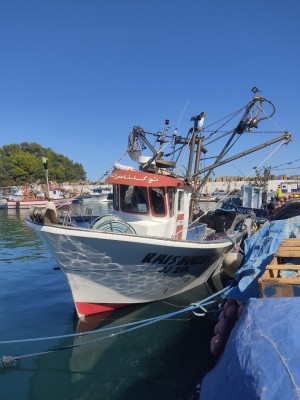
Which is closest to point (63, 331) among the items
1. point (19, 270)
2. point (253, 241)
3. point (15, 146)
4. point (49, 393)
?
point (49, 393)

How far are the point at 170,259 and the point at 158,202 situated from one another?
1.78 m

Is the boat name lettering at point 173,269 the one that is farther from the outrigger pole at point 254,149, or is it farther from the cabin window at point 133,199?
the outrigger pole at point 254,149

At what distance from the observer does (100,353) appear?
5234mm

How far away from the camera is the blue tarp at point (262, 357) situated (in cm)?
189

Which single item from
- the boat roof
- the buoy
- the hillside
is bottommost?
the buoy

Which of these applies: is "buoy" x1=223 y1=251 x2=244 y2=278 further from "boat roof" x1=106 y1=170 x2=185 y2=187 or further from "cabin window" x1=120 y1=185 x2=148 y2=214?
"boat roof" x1=106 y1=170 x2=185 y2=187

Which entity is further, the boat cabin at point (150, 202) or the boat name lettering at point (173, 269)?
the boat cabin at point (150, 202)

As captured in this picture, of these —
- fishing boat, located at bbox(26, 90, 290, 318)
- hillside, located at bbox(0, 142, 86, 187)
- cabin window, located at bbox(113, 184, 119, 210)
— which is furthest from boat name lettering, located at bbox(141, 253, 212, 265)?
hillside, located at bbox(0, 142, 86, 187)

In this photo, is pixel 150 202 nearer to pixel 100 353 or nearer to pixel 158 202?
pixel 158 202

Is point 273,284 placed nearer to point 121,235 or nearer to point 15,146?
point 121,235

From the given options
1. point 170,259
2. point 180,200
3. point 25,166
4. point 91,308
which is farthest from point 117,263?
point 25,166

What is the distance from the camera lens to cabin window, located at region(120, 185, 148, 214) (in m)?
7.43

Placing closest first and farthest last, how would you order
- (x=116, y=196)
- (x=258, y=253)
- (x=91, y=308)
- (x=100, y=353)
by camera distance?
(x=258, y=253), (x=100, y=353), (x=91, y=308), (x=116, y=196)

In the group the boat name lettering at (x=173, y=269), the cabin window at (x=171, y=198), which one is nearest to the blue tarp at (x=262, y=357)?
the boat name lettering at (x=173, y=269)
